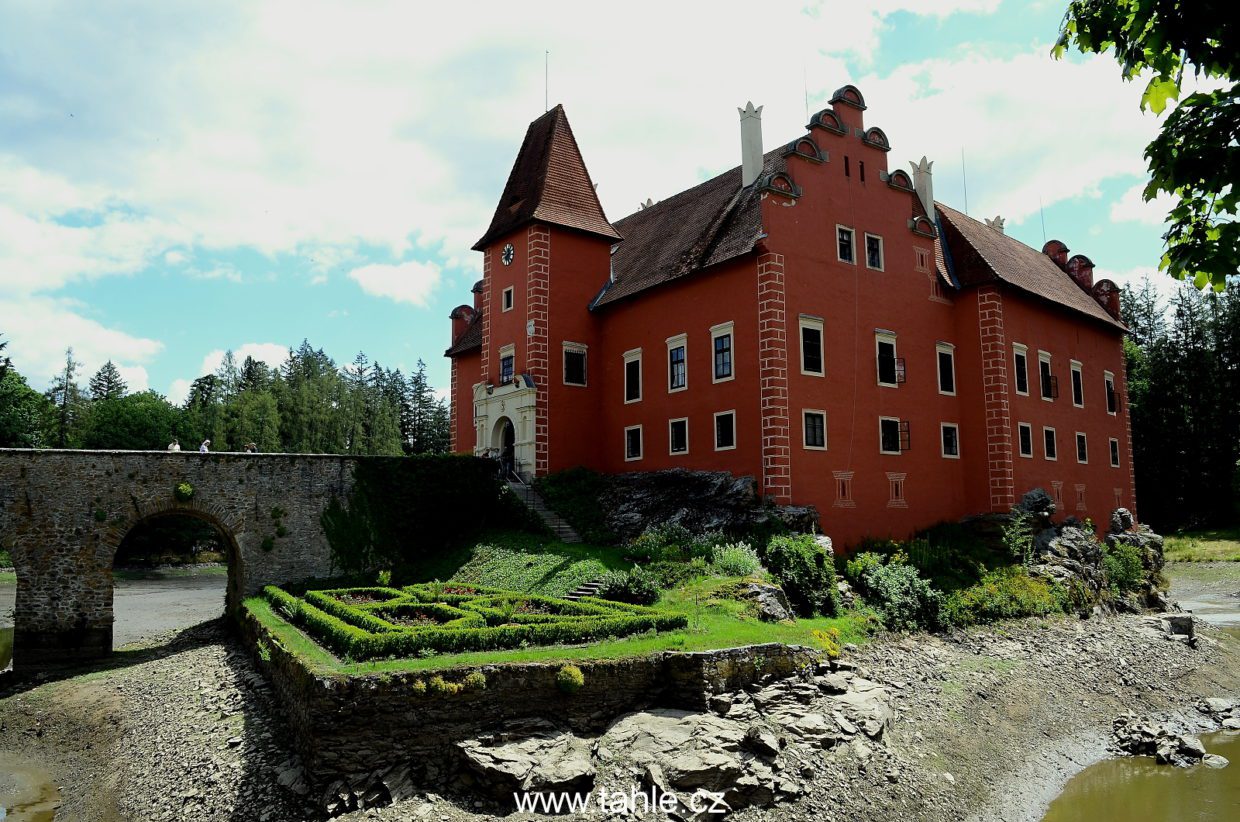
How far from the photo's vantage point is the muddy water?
49.2 ft

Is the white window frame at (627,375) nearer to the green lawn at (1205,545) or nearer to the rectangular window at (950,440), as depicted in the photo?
the rectangular window at (950,440)

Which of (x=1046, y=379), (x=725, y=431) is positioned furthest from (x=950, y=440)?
(x=725, y=431)

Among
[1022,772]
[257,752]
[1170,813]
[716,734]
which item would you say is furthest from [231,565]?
[1170,813]

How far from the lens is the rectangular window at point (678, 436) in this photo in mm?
28747

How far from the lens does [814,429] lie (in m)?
26.2

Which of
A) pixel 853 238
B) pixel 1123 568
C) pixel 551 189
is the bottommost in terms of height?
pixel 1123 568

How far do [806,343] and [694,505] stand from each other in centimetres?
634

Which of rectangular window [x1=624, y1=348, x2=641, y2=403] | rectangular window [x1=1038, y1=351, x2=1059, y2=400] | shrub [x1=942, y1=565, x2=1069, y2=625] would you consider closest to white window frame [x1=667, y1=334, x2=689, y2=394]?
rectangular window [x1=624, y1=348, x2=641, y2=403]

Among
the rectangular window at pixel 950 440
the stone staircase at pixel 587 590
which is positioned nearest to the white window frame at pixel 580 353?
the stone staircase at pixel 587 590

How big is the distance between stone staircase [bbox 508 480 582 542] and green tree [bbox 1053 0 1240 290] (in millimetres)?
22875

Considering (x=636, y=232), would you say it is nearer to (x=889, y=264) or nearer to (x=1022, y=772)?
(x=889, y=264)

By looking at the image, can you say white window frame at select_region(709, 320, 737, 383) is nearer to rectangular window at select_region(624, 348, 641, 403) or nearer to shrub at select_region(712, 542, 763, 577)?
rectangular window at select_region(624, 348, 641, 403)

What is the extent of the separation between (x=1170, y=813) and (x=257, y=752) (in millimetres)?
16821

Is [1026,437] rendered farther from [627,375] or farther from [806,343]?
[627,375]
